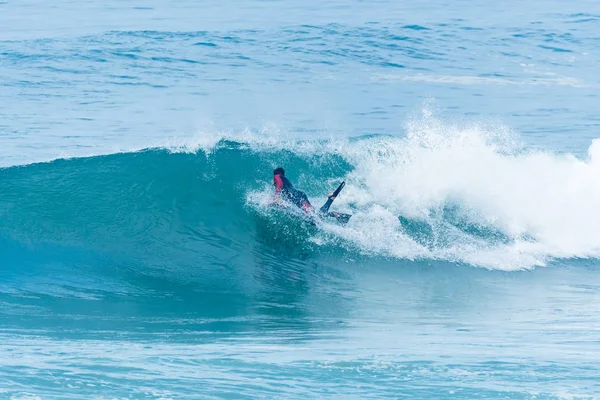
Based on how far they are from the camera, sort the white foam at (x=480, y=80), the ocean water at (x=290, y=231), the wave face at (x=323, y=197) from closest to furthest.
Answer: the ocean water at (x=290, y=231), the wave face at (x=323, y=197), the white foam at (x=480, y=80)

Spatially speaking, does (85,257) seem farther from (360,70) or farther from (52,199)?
(360,70)

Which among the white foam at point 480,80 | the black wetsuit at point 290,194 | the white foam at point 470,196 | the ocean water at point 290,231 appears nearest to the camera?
the ocean water at point 290,231

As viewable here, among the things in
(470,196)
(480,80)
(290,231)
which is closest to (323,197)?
(290,231)

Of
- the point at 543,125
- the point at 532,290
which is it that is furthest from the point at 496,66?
the point at 532,290

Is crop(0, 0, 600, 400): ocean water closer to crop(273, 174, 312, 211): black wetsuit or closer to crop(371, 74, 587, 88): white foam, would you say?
crop(371, 74, 587, 88): white foam

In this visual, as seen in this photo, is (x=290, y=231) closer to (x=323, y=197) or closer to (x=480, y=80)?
(x=323, y=197)

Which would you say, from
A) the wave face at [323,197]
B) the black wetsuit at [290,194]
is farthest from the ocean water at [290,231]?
the black wetsuit at [290,194]

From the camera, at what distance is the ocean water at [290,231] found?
7.97m

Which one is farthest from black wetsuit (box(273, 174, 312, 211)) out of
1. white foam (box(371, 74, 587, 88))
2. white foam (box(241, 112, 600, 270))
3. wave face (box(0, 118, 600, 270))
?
white foam (box(371, 74, 587, 88))

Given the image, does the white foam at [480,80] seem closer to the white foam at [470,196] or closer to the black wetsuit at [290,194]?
the white foam at [470,196]

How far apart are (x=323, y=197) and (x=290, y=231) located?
7.27 ft

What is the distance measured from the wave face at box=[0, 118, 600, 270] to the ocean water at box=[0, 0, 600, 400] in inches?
1.8

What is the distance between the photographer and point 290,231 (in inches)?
522

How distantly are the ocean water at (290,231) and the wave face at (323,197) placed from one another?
0.04 m
